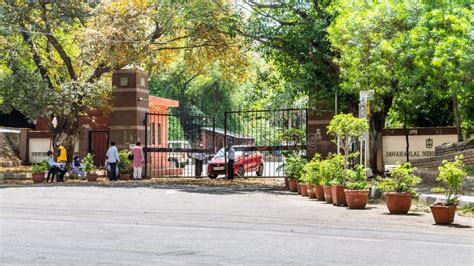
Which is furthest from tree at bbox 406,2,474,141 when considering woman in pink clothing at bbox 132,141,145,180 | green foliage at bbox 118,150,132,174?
green foliage at bbox 118,150,132,174

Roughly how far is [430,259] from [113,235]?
463 cm

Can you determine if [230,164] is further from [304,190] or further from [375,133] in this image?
[304,190]

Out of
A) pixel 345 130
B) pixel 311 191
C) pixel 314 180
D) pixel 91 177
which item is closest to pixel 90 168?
pixel 91 177

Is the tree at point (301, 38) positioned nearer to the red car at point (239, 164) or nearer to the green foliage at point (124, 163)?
the red car at point (239, 164)

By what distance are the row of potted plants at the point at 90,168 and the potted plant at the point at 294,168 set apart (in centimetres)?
913

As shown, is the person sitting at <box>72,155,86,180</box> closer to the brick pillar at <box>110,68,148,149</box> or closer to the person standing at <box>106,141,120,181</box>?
the person standing at <box>106,141,120,181</box>

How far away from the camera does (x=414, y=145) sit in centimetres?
3406

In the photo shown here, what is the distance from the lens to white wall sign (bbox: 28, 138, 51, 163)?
126 feet

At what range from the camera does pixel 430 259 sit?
826 cm

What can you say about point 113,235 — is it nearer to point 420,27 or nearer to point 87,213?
point 87,213

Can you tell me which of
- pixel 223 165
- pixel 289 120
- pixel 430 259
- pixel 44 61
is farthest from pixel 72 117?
pixel 430 259

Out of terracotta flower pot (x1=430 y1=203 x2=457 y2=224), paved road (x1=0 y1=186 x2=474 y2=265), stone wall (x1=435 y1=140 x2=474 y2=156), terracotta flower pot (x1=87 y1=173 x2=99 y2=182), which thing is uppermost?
stone wall (x1=435 y1=140 x2=474 y2=156)

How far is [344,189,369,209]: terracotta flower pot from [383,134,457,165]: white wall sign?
62.2 ft

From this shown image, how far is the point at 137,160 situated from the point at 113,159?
1.18 meters
